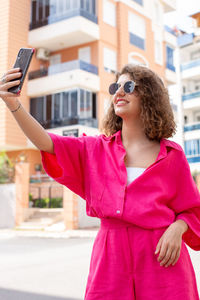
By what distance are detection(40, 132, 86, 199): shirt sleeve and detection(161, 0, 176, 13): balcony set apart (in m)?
28.7

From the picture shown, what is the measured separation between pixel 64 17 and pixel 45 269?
687 inches

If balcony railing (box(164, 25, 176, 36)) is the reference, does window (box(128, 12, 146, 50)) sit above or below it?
below

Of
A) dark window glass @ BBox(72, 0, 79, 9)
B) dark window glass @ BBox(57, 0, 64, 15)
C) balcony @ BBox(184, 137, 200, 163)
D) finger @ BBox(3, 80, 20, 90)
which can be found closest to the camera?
finger @ BBox(3, 80, 20, 90)

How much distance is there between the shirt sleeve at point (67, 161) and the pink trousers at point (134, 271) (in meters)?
0.30

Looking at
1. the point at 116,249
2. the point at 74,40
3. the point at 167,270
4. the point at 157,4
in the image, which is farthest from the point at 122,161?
the point at 157,4

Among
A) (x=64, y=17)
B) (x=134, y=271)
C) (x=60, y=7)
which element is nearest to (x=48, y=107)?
(x=64, y=17)

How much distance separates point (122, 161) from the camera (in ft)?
6.56

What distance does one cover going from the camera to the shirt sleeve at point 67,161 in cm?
200

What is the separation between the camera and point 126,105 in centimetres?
214

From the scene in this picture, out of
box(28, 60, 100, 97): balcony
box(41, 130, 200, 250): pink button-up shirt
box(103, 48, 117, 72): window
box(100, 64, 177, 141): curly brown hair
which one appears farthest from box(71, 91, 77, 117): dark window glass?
box(41, 130, 200, 250): pink button-up shirt

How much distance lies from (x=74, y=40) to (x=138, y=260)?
21614 millimetres

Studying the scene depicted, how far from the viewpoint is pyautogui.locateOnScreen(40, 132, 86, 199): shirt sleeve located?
6.57 ft

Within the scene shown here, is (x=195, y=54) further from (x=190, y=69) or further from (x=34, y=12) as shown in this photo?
(x=34, y=12)

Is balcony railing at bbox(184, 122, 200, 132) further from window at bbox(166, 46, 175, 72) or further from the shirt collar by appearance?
the shirt collar
